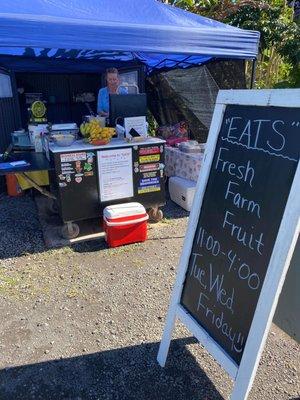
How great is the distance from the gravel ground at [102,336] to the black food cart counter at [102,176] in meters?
0.46

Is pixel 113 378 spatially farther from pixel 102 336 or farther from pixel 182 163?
pixel 182 163

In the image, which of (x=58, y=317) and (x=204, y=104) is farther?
(x=204, y=104)

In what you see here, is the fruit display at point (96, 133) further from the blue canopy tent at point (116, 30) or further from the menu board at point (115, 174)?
the blue canopy tent at point (116, 30)

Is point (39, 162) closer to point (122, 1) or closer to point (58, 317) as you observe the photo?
point (58, 317)

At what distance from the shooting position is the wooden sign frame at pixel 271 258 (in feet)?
4.66

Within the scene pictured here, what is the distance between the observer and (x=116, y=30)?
143 inches

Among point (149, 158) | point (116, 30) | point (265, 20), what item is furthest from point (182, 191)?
point (265, 20)

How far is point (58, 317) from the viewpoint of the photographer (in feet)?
8.80

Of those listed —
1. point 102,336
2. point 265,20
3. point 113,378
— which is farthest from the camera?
point 265,20

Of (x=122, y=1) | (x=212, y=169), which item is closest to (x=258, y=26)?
(x=122, y=1)

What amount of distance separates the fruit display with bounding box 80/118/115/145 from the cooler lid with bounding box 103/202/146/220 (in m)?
0.71

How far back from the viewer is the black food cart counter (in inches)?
143

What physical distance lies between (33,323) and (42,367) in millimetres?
472

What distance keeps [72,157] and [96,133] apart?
379 mm
